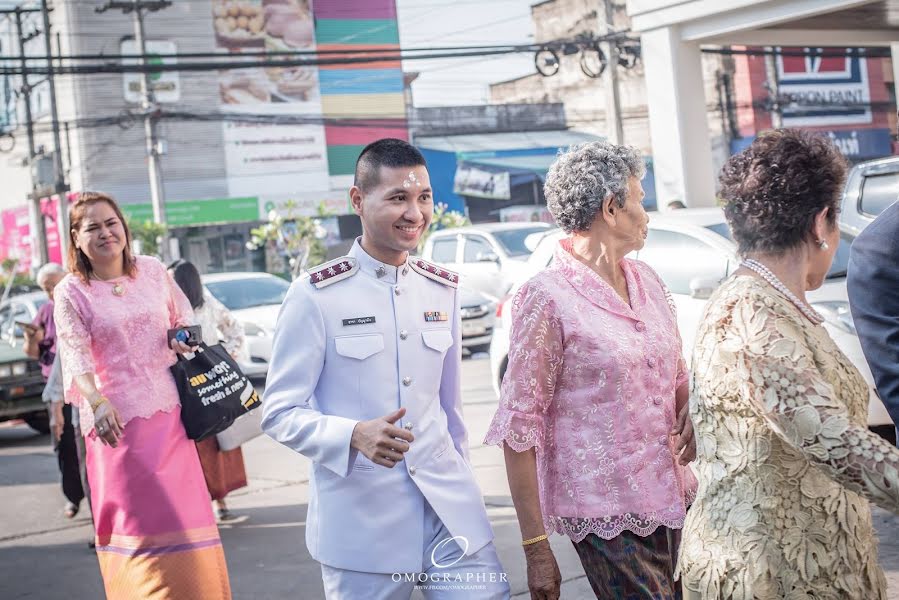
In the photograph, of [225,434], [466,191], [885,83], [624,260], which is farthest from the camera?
[885,83]

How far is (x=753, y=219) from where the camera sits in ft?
8.18

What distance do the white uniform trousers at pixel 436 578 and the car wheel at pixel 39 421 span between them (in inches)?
452

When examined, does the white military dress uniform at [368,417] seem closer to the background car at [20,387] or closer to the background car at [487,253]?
the background car at [20,387]

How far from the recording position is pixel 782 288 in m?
2.43

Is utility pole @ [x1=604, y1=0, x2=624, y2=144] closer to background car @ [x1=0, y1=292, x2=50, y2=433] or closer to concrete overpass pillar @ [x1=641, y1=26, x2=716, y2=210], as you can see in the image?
concrete overpass pillar @ [x1=641, y1=26, x2=716, y2=210]

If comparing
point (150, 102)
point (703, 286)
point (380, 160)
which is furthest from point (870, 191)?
point (150, 102)

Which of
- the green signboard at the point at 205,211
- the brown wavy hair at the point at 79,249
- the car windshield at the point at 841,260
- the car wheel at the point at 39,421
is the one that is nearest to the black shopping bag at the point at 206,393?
the brown wavy hair at the point at 79,249

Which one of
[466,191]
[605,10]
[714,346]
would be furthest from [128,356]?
[466,191]

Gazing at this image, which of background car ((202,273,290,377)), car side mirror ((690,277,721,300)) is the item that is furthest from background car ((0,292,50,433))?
car side mirror ((690,277,721,300))

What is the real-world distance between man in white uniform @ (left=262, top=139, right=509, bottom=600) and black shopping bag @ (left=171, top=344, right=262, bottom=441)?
1842 mm

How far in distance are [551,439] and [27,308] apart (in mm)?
13785

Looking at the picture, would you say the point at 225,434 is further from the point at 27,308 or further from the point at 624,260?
the point at 27,308

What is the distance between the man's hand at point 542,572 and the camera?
303 centimetres

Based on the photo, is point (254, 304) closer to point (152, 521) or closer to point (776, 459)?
point (152, 521)
